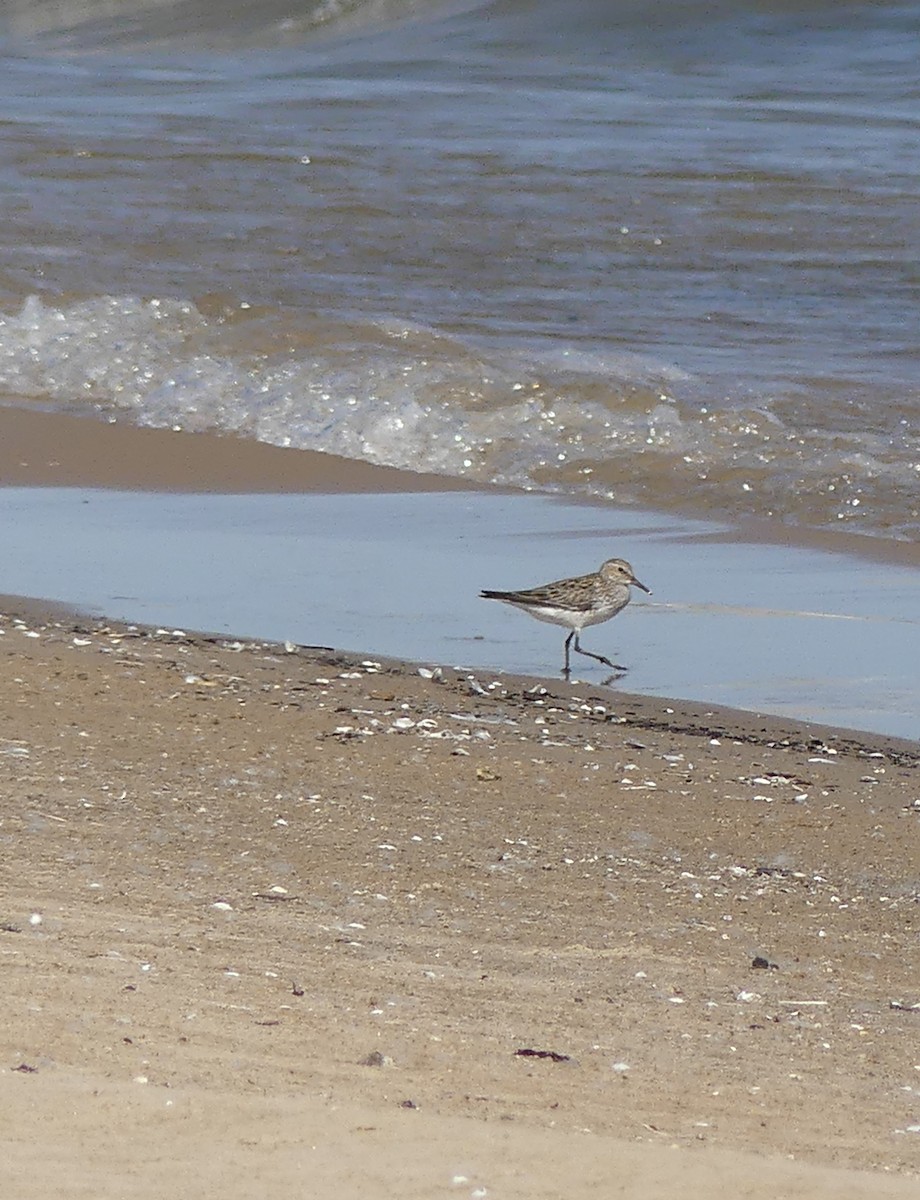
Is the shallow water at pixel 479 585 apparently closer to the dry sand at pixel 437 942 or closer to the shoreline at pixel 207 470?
the shoreline at pixel 207 470

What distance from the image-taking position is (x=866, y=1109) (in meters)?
3.25

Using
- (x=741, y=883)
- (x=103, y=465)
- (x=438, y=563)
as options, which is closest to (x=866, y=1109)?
(x=741, y=883)

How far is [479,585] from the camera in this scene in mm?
7363

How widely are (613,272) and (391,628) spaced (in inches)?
322

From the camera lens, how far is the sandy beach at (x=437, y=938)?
294cm

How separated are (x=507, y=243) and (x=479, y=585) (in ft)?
27.6

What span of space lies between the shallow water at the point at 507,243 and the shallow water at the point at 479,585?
917 mm

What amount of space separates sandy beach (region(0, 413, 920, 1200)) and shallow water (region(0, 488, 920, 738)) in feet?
1.60

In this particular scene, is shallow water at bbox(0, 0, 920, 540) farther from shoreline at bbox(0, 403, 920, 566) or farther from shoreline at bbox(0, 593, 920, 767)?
shoreline at bbox(0, 593, 920, 767)

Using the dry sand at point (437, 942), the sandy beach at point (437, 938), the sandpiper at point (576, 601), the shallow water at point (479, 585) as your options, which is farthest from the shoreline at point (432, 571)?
the dry sand at point (437, 942)

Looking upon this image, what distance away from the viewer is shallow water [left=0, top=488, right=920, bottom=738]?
21.2ft

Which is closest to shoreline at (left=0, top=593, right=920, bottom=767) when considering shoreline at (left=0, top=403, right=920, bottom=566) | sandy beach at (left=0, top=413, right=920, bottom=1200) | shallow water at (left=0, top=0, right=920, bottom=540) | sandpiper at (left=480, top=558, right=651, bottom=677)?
sandy beach at (left=0, top=413, right=920, bottom=1200)

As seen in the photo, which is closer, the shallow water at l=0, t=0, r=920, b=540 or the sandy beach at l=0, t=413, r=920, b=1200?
the sandy beach at l=0, t=413, r=920, b=1200

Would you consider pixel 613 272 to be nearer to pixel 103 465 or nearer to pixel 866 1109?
pixel 103 465
